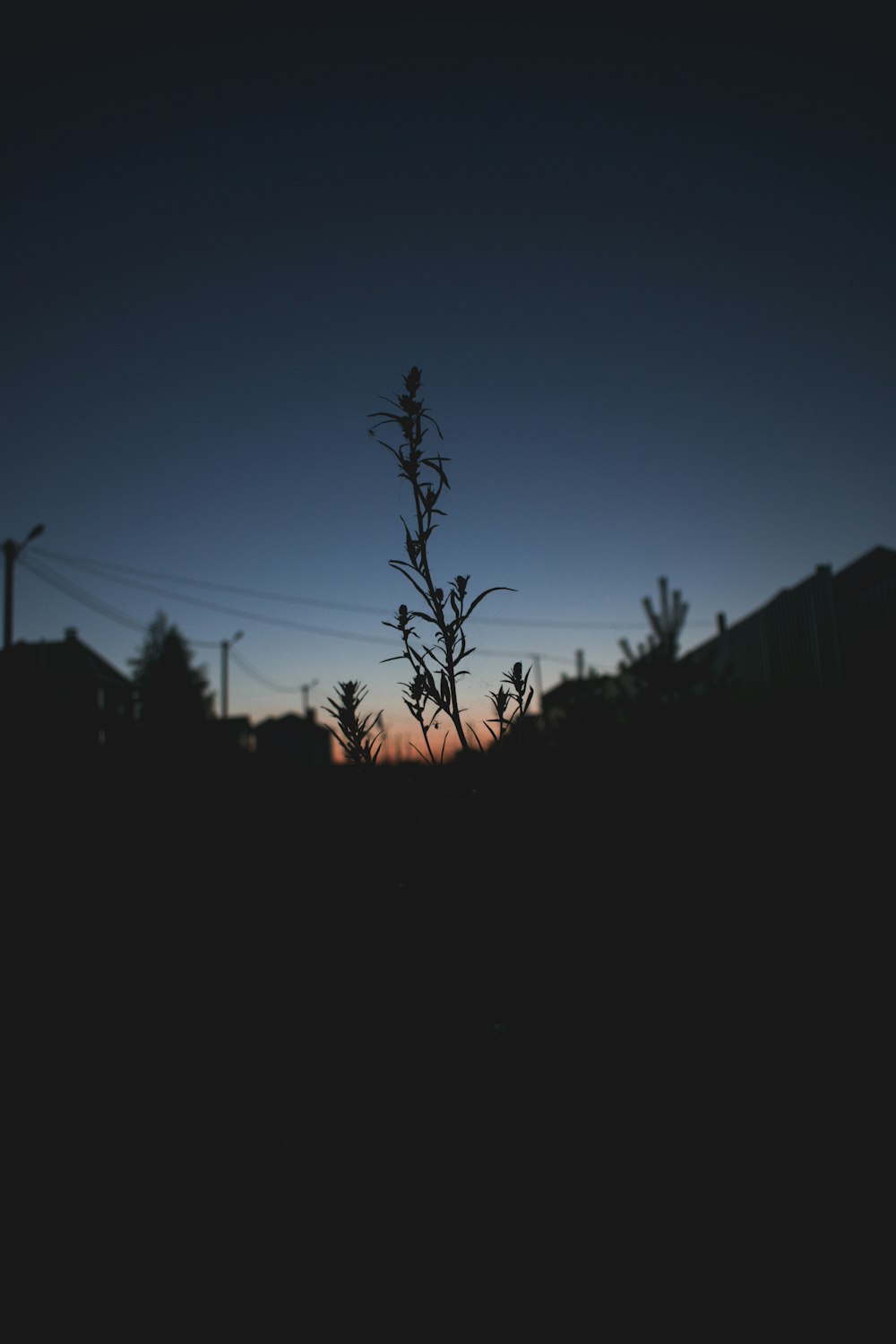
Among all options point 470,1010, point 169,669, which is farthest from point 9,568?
point 169,669

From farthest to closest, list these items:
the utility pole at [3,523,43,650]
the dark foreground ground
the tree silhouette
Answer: the tree silhouette, the utility pole at [3,523,43,650], the dark foreground ground

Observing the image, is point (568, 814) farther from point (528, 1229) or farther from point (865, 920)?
point (528, 1229)

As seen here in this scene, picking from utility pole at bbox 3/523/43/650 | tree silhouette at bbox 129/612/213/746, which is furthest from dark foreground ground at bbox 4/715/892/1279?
tree silhouette at bbox 129/612/213/746

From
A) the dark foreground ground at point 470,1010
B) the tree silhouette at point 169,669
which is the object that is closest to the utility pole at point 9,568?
the dark foreground ground at point 470,1010

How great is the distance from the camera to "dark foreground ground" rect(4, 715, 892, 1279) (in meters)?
1.94

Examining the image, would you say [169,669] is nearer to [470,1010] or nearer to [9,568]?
[9,568]

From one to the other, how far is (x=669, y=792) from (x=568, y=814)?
164 cm

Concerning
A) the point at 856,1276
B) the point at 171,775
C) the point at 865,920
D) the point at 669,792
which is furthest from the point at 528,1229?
the point at 171,775

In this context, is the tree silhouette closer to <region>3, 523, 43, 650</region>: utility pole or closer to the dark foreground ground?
<region>3, 523, 43, 650</region>: utility pole

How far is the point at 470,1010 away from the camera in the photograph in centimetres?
188

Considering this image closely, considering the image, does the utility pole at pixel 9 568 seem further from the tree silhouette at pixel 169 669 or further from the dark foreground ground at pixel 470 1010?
the tree silhouette at pixel 169 669

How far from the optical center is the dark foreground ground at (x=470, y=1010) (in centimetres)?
194

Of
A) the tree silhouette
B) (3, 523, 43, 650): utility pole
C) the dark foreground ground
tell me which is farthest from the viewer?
the tree silhouette

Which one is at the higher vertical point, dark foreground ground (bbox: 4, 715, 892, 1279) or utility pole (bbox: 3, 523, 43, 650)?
utility pole (bbox: 3, 523, 43, 650)
